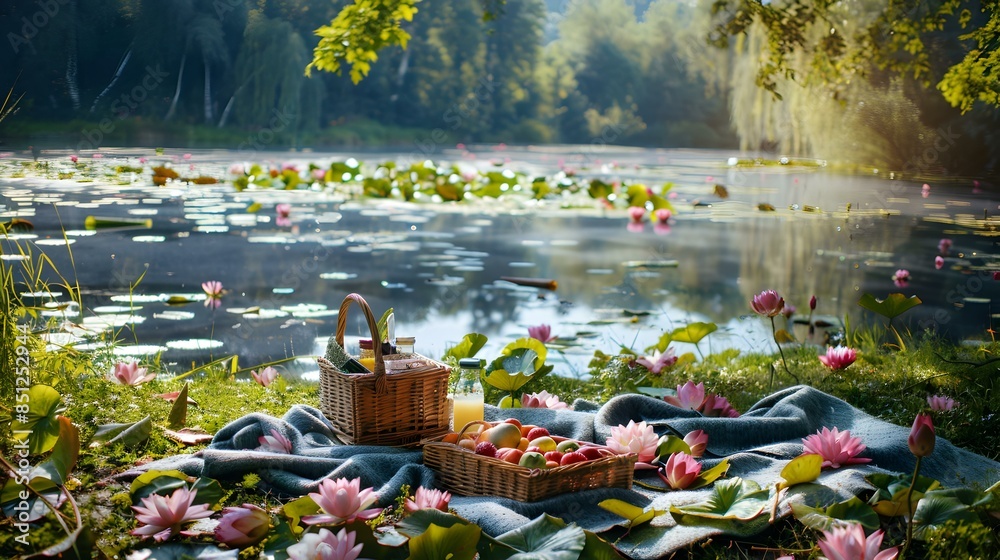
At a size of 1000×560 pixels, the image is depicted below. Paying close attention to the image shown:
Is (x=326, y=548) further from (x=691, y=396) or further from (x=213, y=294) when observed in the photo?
(x=213, y=294)

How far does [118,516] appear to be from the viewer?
146cm

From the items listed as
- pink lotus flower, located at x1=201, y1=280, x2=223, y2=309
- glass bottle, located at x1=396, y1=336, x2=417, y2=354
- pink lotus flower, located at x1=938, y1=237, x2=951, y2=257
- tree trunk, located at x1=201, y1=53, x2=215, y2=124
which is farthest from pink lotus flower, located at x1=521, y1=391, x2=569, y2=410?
tree trunk, located at x1=201, y1=53, x2=215, y2=124

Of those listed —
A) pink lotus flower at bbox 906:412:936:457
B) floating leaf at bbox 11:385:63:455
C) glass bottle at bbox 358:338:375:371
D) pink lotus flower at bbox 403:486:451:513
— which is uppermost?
pink lotus flower at bbox 906:412:936:457

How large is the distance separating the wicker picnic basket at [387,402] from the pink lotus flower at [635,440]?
1.31 ft

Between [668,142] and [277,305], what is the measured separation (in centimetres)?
1329

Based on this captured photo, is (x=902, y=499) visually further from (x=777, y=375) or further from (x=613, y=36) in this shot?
(x=613, y=36)

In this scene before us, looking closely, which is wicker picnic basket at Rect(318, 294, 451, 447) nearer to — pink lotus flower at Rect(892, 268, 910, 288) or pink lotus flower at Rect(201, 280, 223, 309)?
pink lotus flower at Rect(201, 280, 223, 309)

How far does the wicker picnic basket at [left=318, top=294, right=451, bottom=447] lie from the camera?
179 centimetres

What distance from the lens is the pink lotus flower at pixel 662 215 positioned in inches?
250

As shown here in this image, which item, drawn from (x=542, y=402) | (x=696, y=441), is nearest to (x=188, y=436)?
(x=542, y=402)

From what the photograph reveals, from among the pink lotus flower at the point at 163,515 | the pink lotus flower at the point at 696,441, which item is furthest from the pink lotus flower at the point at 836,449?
the pink lotus flower at the point at 163,515

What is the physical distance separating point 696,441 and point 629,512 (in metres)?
0.42

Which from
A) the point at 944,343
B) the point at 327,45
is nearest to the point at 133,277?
the point at 327,45

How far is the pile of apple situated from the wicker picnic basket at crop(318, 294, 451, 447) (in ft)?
0.44
